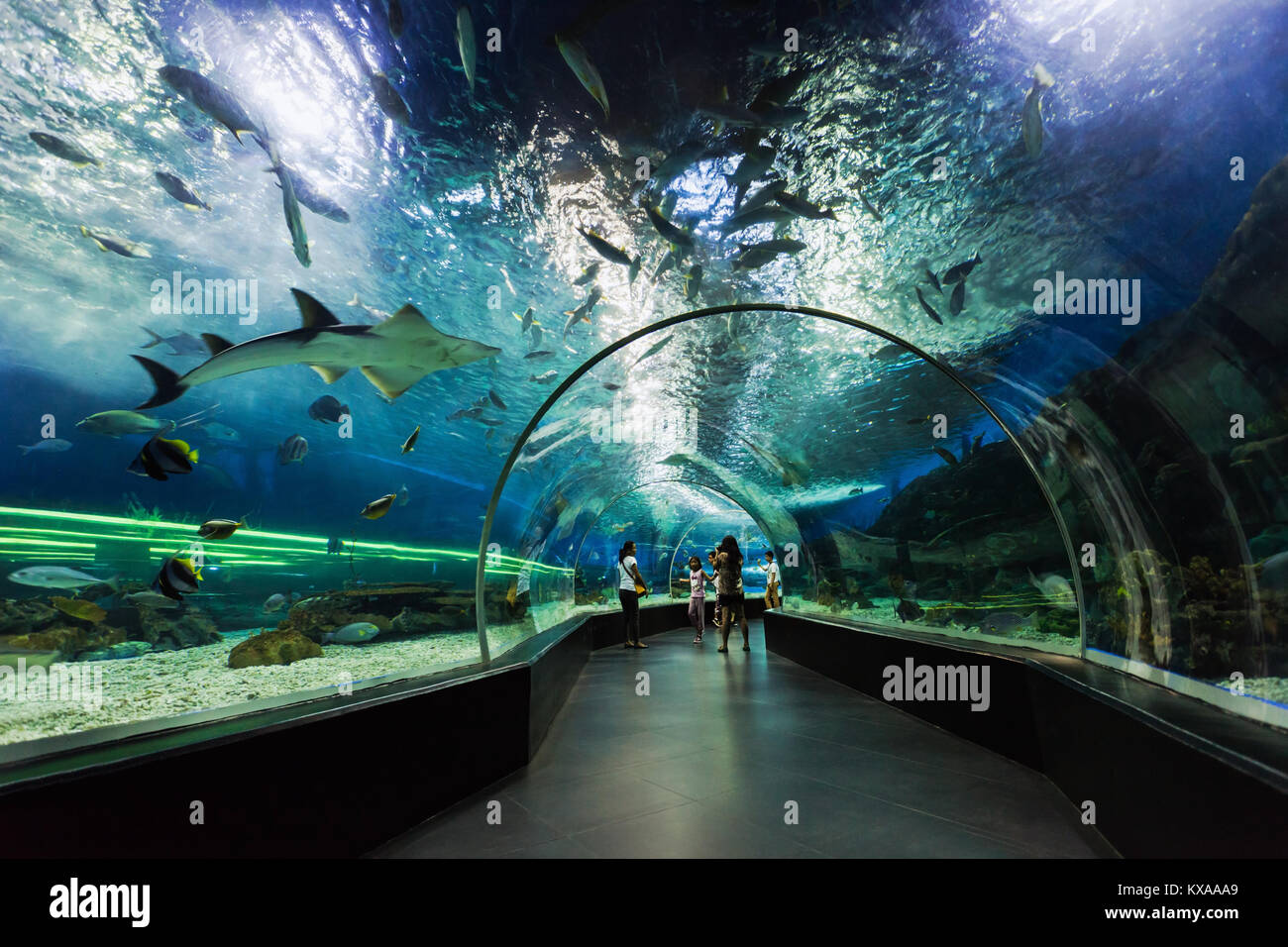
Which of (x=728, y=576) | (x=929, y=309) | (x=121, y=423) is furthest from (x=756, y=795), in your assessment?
(x=728, y=576)

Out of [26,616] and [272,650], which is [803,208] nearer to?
[272,650]

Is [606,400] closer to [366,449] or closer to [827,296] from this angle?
[827,296]

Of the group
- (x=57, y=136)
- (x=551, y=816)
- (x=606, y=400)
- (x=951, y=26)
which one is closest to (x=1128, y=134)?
(x=951, y=26)

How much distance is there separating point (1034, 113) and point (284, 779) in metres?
5.05

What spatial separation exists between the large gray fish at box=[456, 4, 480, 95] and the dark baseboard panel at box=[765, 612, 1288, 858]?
4.56 metres

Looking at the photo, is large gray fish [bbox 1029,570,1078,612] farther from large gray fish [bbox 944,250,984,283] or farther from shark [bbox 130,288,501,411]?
shark [bbox 130,288,501,411]

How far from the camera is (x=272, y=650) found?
23.9 feet

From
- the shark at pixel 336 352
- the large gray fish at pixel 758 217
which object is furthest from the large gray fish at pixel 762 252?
the shark at pixel 336 352

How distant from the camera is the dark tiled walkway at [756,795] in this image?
2.75 meters

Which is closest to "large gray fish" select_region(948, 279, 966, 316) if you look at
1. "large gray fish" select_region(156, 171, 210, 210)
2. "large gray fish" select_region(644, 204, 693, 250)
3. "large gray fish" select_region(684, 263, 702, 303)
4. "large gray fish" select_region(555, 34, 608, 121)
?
"large gray fish" select_region(684, 263, 702, 303)

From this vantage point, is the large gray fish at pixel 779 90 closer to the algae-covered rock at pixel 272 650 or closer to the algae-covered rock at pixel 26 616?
the algae-covered rock at pixel 272 650

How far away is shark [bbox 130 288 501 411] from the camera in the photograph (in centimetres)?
309

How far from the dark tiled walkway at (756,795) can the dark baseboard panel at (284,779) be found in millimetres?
236

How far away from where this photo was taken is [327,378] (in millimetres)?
4176
